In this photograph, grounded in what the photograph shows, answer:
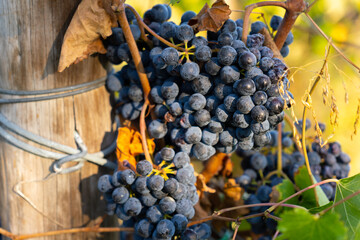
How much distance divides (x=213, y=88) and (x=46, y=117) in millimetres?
543

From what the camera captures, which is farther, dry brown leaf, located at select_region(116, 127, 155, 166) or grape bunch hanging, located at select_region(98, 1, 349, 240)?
dry brown leaf, located at select_region(116, 127, 155, 166)

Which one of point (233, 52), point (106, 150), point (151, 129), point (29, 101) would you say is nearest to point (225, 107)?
point (233, 52)

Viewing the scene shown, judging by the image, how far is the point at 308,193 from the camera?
3.66 ft

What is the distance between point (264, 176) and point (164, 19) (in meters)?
0.75

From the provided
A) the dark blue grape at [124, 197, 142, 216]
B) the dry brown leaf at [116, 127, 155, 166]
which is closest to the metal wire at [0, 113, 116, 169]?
the dry brown leaf at [116, 127, 155, 166]

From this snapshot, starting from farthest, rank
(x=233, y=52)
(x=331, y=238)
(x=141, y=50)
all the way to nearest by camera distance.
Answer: (x=141, y=50)
(x=233, y=52)
(x=331, y=238)

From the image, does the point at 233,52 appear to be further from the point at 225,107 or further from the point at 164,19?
the point at 164,19

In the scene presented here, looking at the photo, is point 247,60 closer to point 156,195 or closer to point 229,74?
point 229,74

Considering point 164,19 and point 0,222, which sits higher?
point 164,19

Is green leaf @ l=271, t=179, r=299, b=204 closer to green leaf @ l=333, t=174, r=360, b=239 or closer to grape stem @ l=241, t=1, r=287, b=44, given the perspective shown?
green leaf @ l=333, t=174, r=360, b=239

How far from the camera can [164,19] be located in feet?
3.68

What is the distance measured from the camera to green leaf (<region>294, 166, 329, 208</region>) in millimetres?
1099

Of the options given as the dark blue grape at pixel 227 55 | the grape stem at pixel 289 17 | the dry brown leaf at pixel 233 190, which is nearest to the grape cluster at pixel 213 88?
the dark blue grape at pixel 227 55

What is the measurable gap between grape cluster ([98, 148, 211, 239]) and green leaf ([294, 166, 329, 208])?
393mm
